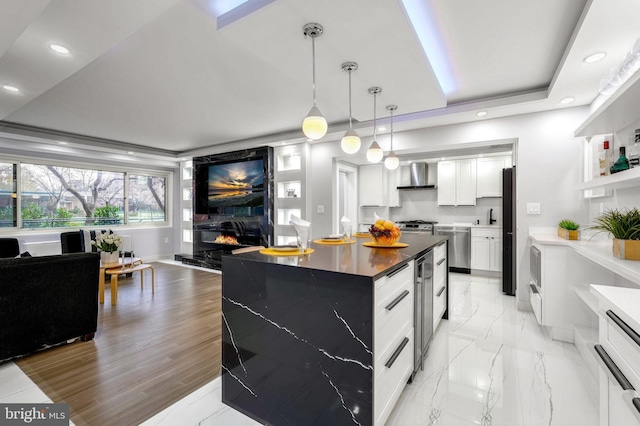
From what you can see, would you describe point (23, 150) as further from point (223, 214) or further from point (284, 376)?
point (284, 376)

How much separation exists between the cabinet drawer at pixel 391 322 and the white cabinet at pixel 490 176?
4.48 metres

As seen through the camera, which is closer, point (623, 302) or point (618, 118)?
point (623, 302)

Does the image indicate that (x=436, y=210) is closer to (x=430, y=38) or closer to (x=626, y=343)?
(x=430, y=38)

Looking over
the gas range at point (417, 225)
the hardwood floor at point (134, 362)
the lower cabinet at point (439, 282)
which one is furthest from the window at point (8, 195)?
the gas range at point (417, 225)

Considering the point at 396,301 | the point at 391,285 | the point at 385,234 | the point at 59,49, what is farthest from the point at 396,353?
the point at 59,49

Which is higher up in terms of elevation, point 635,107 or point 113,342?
point 635,107

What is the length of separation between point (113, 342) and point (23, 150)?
15.9ft

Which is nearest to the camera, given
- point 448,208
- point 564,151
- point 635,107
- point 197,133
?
point 635,107

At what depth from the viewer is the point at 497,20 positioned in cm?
202

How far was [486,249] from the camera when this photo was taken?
5.26 m

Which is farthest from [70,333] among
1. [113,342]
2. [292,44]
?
[292,44]

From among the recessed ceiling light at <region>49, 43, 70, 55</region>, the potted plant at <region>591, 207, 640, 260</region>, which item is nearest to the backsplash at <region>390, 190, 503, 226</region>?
the potted plant at <region>591, 207, 640, 260</region>

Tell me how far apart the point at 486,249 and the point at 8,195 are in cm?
847

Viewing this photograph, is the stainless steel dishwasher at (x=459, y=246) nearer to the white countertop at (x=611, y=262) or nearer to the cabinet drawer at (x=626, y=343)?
the white countertop at (x=611, y=262)
